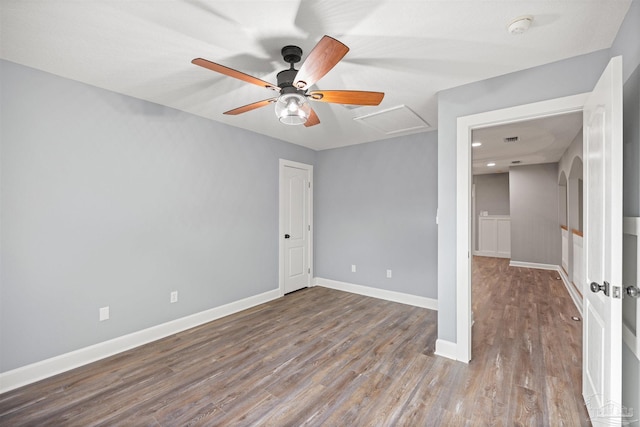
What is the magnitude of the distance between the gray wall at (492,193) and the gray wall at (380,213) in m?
5.25

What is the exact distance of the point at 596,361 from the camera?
1.68 m

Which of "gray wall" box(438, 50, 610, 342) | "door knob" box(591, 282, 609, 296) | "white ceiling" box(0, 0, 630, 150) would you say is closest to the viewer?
"door knob" box(591, 282, 609, 296)

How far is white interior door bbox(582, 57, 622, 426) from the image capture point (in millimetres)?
1376

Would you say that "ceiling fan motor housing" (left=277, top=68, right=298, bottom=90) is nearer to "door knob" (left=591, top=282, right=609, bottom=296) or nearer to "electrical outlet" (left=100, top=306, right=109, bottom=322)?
"door knob" (left=591, top=282, right=609, bottom=296)

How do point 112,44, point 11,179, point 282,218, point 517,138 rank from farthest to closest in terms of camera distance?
point 282,218 → point 517,138 → point 11,179 → point 112,44

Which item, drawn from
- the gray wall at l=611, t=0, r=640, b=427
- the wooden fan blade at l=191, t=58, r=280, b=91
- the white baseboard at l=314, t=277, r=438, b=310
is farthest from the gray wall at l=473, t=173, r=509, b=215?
the wooden fan blade at l=191, t=58, r=280, b=91

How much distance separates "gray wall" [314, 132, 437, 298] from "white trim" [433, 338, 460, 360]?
1.36 m

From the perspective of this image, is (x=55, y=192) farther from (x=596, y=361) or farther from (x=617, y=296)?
(x=596, y=361)

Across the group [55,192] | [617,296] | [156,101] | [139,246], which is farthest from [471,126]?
[55,192]

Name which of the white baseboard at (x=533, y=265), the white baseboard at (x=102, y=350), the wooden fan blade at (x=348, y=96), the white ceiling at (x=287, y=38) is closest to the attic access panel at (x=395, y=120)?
the white ceiling at (x=287, y=38)

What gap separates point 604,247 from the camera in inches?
59.6

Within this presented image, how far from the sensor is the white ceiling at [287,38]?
163 cm

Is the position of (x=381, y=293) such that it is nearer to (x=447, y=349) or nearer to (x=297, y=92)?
(x=447, y=349)

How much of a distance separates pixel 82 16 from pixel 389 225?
396cm
